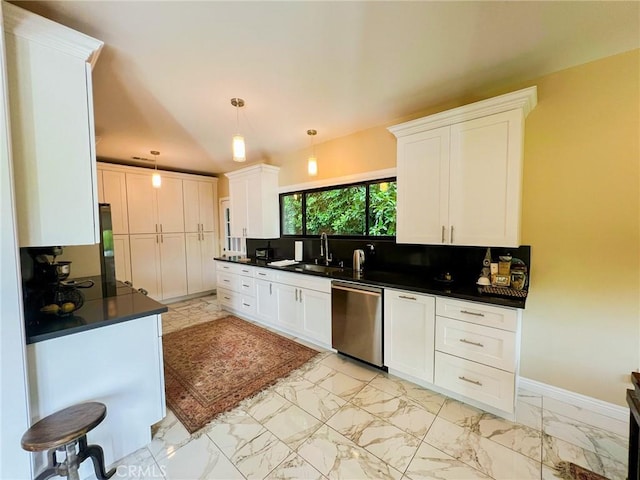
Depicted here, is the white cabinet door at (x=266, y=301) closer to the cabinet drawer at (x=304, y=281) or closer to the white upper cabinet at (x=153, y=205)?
the cabinet drawer at (x=304, y=281)

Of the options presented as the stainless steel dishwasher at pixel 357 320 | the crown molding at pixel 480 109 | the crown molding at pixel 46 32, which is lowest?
the stainless steel dishwasher at pixel 357 320

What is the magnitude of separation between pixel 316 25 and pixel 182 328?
378 cm

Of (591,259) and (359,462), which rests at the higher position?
(591,259)

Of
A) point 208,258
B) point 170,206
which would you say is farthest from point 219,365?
point 170,206

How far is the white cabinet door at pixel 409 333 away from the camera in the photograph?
2123 millimetres

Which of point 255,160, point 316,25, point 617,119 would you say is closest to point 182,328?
point 255,160

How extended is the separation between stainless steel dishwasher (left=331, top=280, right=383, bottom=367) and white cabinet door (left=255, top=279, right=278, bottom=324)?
1.02m

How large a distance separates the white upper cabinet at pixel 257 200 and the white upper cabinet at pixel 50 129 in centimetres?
257

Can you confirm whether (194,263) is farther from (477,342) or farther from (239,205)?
(477,342)

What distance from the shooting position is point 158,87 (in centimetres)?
225

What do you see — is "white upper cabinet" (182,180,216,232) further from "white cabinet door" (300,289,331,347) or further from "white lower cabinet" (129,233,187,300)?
"white cabinet door" (300,289,331,347)

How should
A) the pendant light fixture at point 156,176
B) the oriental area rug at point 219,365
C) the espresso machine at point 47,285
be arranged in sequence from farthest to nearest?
the pendant light fixture at point 156,176, the oriental area rug at point 219,365, the espresso machine at point 47,285

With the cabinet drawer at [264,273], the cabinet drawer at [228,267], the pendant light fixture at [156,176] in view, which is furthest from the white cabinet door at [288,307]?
the pendant light fixture at [156,176]

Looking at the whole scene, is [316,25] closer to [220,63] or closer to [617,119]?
[220,63]
